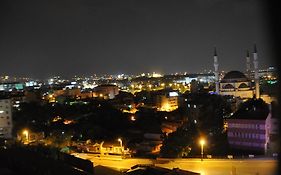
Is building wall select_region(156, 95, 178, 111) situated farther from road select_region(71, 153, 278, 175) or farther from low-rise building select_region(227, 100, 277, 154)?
road select_region(71, 153, 278, 175)

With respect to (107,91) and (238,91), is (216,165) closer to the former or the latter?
(238,91)

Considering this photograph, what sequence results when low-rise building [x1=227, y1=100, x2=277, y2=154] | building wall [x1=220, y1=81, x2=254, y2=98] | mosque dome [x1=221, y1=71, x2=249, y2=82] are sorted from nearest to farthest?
low-rise building [x1=227, y1=100, x2=277, y2=154]
building wall [x1=220, y1=81, x2=254, y2=98]
mosque dome [x1=221, y1=71, x2=249, y2=82]

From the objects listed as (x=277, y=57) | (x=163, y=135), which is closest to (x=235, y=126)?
(x=163, y=135)

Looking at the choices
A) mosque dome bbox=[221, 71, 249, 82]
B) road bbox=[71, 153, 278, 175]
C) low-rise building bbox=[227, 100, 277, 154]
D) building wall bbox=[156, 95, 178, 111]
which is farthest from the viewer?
mosque dome bbox=[221, 71, 249, 82]

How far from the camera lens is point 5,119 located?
9391 millimetres

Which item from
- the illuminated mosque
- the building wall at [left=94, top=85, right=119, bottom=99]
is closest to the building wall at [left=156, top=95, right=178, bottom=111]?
the illuminated mosque

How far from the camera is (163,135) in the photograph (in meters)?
7.04

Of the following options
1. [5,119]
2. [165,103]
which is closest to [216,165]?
[5,119]

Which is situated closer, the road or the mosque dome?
the road

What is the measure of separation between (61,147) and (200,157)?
9.42 feet

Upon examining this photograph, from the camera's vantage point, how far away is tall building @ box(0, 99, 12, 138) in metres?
8.85

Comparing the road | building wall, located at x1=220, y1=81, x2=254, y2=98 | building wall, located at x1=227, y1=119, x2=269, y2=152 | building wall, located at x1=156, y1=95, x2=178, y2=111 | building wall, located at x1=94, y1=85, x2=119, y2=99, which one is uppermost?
building wall, located at x1=94, y1=85, x2=119, y2=99

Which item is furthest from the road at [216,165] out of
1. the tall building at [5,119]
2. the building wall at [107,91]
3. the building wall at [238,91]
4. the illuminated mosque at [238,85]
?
the building wall at [107,91]

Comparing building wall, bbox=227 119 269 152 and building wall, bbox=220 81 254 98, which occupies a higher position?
building wall, bbox=220 81 254 98
